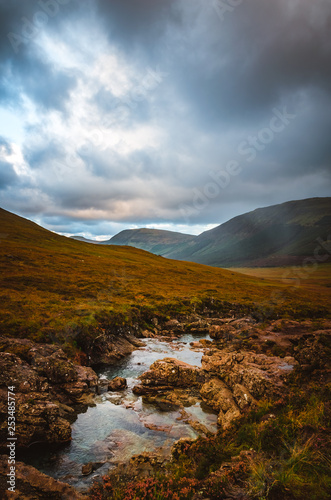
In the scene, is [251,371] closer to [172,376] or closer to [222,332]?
[172,376]

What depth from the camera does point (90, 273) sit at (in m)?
67.8

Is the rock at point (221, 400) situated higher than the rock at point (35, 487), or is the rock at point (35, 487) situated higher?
the rock at point (35, 487)

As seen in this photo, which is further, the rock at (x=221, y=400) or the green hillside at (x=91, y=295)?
the green hillside at (x=91, y=295)

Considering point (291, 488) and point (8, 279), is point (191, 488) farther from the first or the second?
point (8, 279)

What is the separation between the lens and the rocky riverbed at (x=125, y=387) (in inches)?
648

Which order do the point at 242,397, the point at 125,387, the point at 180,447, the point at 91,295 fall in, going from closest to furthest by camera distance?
the point at 180,447 < the point at 242,397 < the point at 125,387 < the point at 91,295

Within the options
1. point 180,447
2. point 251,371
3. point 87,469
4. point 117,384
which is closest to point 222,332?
point 251,371

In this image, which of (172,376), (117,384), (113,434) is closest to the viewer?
(113,434)

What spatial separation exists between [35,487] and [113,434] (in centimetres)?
722

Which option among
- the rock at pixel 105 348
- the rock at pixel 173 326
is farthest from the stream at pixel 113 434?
the rock at pixel 173 326

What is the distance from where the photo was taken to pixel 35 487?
11.9 metres

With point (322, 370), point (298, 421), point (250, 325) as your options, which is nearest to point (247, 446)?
point (298, 421)

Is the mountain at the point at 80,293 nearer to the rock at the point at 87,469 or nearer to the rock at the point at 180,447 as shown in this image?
the rock at the point at 87,469

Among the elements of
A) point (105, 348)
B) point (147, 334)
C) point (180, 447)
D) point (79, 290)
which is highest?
point (79, 290)
